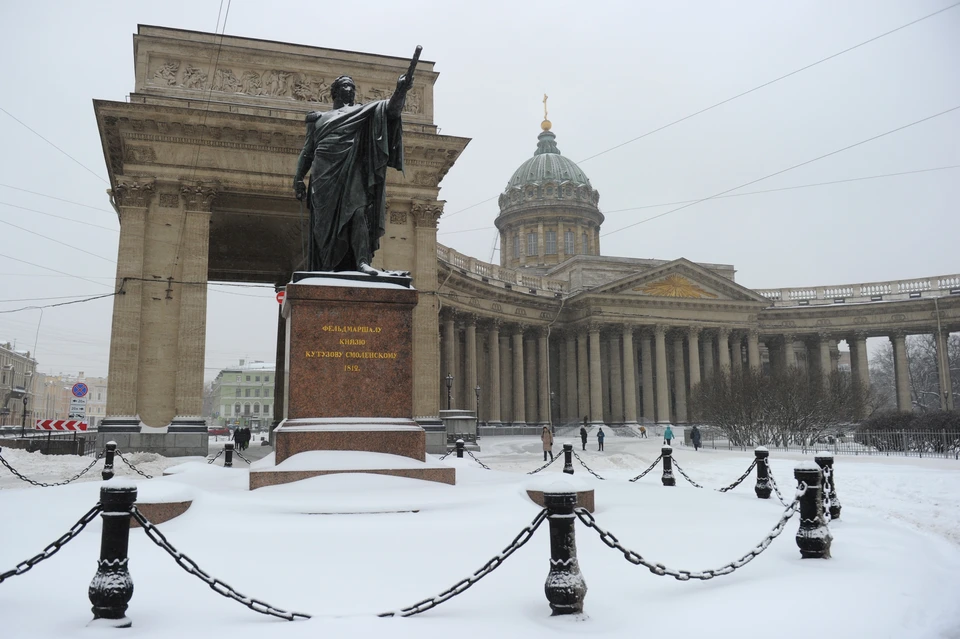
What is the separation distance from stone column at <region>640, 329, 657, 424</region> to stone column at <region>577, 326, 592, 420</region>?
673 centimetres

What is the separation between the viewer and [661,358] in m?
65.1

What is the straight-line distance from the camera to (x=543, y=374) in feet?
204

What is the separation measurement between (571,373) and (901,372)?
30.2 metres

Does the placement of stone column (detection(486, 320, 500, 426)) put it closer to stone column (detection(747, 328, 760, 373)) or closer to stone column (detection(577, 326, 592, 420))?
Result: stone column (detection(577, 326, 592, 420))

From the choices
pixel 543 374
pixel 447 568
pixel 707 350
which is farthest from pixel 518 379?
pixel 447 568

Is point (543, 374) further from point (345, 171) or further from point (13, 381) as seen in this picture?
point (13, 381)

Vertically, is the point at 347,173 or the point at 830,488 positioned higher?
the point at 347,173

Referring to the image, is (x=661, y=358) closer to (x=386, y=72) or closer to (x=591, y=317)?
(x=591, y=317)

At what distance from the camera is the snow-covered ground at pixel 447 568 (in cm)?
493

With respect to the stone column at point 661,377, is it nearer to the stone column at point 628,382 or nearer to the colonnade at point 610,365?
the colonnade at point 610,365

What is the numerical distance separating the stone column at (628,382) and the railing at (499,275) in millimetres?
7408

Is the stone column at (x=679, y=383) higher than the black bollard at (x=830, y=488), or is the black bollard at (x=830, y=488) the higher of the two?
the stone column at (x=679, y=383)

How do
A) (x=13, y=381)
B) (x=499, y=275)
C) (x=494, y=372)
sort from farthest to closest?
(x=13, y=381), (x=499, y=275), (x=494, y=372)

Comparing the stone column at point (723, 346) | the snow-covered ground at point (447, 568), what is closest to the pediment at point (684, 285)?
the stone column at point (723, 346)
